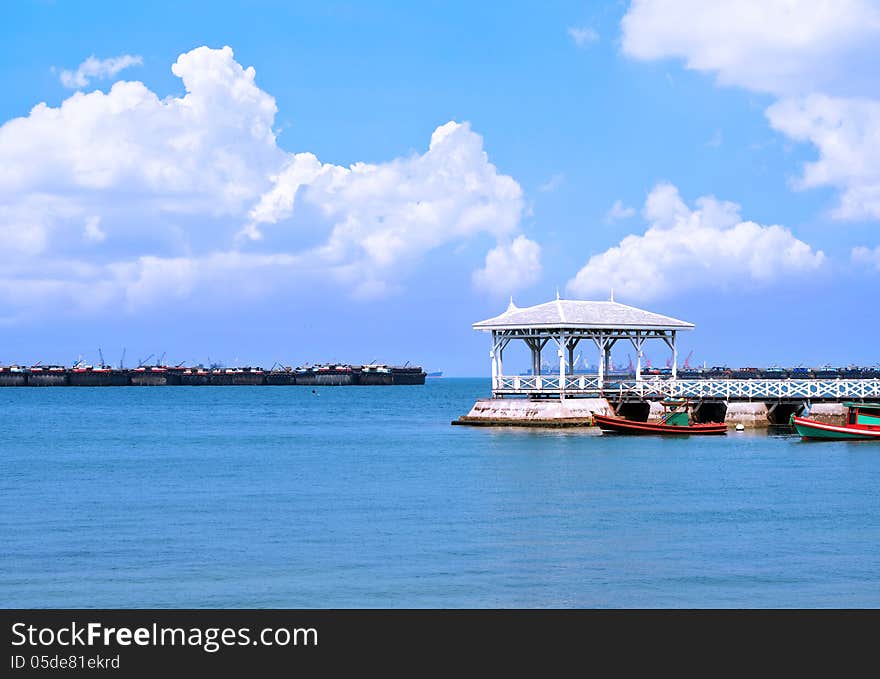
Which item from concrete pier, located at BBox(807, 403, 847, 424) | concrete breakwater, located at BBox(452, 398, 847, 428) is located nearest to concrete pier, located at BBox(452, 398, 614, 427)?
concrete breakwater, located at BBox(452, 398, 847, 428)

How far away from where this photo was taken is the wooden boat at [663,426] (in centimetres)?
6044

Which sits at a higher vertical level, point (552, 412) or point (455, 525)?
point (552, 412)

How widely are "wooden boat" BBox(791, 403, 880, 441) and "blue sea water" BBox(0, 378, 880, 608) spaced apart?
5.76 ft

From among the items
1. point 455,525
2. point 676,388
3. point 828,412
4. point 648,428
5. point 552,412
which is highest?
point 676,388

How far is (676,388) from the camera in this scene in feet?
218

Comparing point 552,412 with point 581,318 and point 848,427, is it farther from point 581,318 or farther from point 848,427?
point 848,427

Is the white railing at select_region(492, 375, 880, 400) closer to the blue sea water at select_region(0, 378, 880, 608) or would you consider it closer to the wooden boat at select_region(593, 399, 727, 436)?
the wooden boat at select_region(593, 399, 727, 436)

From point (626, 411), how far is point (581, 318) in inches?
206

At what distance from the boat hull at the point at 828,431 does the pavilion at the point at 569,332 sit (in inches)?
405

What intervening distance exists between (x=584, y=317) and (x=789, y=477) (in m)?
23.4

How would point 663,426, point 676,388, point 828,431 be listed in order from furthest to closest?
point 676,388, point 663,426, point 828,431

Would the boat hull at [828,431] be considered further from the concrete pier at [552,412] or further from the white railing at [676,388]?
the concrete pier at [552,412]

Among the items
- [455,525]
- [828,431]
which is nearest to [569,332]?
[828,431]
